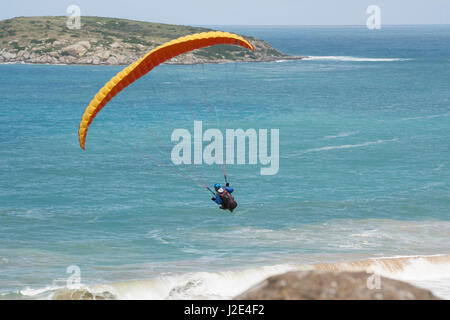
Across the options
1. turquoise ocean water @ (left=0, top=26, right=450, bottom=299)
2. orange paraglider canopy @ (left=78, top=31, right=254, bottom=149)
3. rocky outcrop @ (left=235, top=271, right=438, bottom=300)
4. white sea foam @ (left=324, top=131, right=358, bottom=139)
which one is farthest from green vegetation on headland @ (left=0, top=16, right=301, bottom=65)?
rocky outcrop @ (left=235, top=271, right=438, bottom=300)

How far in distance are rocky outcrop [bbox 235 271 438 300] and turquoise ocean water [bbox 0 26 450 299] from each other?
15.6 meters

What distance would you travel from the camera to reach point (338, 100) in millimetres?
86062

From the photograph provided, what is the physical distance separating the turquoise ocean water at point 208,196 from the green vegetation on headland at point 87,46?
197ft

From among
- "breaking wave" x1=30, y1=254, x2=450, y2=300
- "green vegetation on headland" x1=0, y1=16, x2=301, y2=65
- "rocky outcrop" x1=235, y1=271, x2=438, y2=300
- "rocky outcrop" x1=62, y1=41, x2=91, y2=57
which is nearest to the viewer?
"rocky outcrop" x1=235, y1=271, x2=438, y2=300

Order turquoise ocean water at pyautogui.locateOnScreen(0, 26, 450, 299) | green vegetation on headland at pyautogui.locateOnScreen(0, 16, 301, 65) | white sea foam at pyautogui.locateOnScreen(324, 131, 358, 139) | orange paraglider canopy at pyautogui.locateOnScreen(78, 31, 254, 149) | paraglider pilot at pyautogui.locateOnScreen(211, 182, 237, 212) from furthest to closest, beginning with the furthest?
green vegetation on headland at pyautogui.locateOnScreen(0, 16, 301, 65), white sea foam at pyautogui.locateOnScreen(324, 131, 358, 139), turquoise ocean water at pyautogui.locateOnScreen(0, 26, 450, 299), paraglider pilot at pyautogui.locateOnScreen(211, 182, 237, 212), orange paraglider canopy at pyautogui.locateOnScreen(78, 31, 254, 149)

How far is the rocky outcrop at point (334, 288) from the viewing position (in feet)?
26.2

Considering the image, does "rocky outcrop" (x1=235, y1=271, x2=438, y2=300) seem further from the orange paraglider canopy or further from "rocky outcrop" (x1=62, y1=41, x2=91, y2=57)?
"rocky outcrop" (x1=62, y1=41, x2=91, y2=57)

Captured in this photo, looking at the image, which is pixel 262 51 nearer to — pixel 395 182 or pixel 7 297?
pixel 395 182

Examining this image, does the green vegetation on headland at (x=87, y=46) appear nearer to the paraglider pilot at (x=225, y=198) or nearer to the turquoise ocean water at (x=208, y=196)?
the turquoise ocean water at (x=208, y=196)

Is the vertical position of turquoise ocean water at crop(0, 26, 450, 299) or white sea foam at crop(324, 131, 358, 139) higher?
white sea foam at crop(324, 131, 358, 139)

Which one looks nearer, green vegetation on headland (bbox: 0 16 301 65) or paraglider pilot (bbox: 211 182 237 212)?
paraglider pilot (bbox: 211 182 237 212)

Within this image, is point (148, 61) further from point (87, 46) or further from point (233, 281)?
point (87, 46)

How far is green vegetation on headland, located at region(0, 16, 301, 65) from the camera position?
14512cm

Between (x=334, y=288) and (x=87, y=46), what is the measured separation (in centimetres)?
14802
